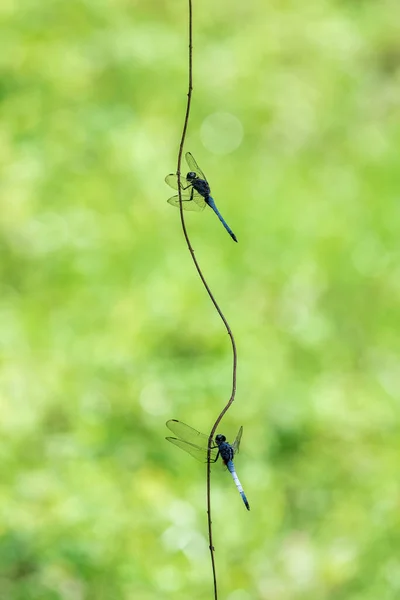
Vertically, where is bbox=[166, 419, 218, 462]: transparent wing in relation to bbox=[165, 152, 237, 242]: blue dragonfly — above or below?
below

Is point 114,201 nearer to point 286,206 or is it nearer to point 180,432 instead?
point 286,206

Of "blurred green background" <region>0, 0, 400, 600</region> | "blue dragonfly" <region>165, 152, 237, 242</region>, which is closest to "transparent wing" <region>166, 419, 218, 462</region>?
"blue dragonfly" <region>165, 152, 237, 242</region>

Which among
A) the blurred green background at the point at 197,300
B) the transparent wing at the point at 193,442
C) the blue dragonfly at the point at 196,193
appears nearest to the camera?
the blue dragonfly at the point at 196,193

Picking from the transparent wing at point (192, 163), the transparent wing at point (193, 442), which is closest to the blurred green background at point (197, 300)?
the transparent wing at point (193, 442)

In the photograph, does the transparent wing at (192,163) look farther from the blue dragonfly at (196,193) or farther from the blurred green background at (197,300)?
the blurred green background at (197,300)

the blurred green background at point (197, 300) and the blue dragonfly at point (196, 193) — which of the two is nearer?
the blue dragonfly at point (196, 193)

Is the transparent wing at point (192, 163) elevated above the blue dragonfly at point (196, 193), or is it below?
above

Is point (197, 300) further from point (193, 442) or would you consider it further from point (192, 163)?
point (193, 442)

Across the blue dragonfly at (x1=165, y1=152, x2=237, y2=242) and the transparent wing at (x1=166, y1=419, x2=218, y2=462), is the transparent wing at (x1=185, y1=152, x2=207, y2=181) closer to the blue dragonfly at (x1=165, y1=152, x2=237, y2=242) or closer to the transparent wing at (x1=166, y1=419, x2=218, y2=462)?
the blue dragonfly at (x1=165, y1=152, x2=237, y2=242)

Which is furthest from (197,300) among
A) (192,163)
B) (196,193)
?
(196,193)
